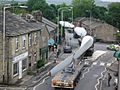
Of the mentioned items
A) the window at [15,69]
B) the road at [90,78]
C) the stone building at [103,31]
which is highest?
the window at [15,69]

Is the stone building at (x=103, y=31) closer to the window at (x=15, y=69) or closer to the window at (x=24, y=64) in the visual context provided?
the window at (x=24, y=64)

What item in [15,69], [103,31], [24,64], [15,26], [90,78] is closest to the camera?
[15,69]

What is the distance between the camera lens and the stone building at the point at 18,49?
4275cm

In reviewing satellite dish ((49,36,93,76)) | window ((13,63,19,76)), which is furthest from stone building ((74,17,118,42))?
window ((13,63,19,76))

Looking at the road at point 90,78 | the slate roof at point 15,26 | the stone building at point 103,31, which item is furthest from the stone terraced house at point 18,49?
the stone building at point 103,31

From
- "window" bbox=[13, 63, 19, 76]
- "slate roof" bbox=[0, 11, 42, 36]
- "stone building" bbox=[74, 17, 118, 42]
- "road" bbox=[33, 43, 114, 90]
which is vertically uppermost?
"slate roof" bbox=[0, 11, 42, 36]

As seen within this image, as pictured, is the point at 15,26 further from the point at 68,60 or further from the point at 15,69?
the point at 68,60

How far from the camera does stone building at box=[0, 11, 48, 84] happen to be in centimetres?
4275

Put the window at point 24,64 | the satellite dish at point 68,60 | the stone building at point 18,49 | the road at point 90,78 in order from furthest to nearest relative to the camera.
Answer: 1. the window at point 24,64
2. the satellite dish at point 68,60
3. the stone building at point 18,49
4. the road at point 90,78

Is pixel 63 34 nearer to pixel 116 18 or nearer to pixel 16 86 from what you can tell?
pixel 116 18

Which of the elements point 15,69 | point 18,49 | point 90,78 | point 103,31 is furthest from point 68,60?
point 103,31

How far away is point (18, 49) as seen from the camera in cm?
4519

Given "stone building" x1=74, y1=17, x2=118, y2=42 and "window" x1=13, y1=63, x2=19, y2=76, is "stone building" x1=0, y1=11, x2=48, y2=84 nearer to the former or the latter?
"window" x1=13, y1=63, x2=19, y2=76

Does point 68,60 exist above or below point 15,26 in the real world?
below
